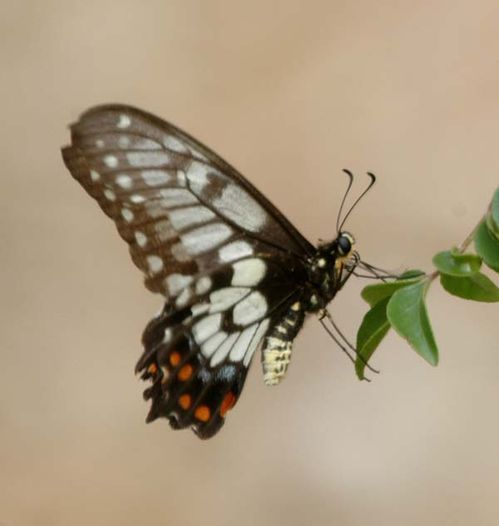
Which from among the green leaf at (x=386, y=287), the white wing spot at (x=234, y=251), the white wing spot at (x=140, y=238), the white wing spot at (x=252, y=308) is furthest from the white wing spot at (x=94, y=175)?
the green leaf at (x=386, y=287)

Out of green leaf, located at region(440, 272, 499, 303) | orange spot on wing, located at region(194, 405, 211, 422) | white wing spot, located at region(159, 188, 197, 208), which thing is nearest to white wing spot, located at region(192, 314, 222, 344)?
orange spot on wing, located at region(194, 405, 211, 422)

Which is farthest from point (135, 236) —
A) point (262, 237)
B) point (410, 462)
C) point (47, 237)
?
point (47, 237)

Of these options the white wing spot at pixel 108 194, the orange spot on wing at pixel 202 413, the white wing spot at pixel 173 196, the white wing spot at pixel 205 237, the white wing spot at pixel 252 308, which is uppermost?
the white wing spot at pixel 108 194

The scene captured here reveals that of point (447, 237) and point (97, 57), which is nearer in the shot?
point (447, 237)

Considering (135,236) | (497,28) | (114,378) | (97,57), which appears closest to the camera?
(135,236)

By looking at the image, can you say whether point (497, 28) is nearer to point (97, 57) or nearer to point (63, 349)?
point (97, 57)

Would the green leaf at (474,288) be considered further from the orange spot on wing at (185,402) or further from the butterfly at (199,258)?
the orange spot on wing at (185,402)

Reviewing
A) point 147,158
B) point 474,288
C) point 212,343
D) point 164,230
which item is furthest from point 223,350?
point 474,288
